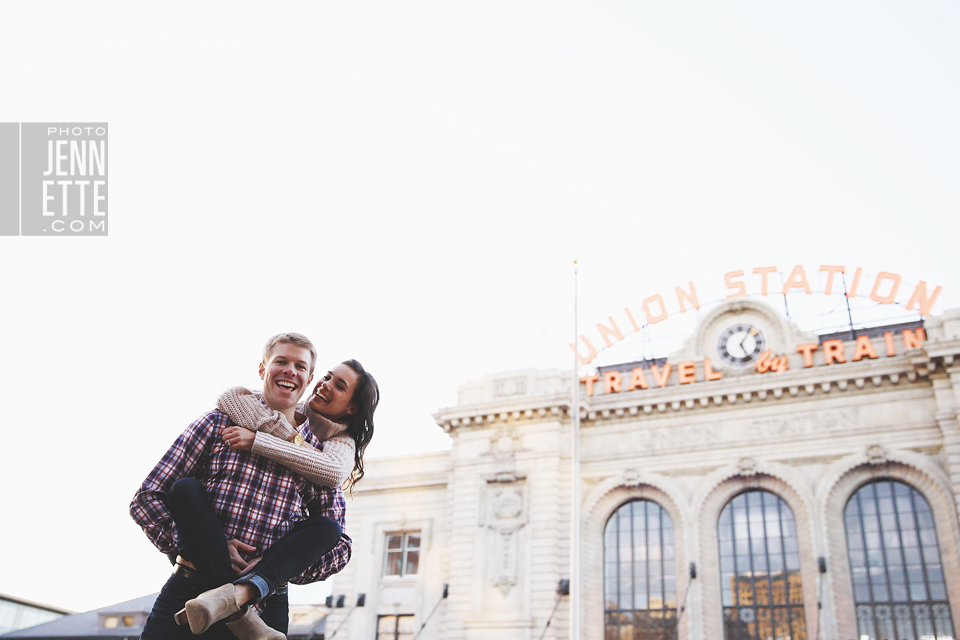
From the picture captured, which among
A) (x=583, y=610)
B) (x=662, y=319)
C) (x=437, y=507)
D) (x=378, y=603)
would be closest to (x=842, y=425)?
(x=662, y=319)

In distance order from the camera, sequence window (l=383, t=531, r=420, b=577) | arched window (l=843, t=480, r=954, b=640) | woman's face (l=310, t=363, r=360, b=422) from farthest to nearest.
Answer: window (l=383, t=531, r=420, b=577) < arched window (l=843, t=480, r=954, b=640) < woman's face (l=310, t=363, r=360, b=422)

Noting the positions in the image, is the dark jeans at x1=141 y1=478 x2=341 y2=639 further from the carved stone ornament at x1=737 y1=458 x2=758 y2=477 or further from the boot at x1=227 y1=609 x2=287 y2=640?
the carved stone ornament at x1=737 y1=458 x2=758 y2=477

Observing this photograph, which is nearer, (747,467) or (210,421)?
(210,421)

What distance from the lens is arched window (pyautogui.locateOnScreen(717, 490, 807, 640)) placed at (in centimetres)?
2819

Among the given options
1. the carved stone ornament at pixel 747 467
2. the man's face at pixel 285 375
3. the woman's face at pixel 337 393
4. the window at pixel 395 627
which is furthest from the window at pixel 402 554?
the man's face at pixel 285 375

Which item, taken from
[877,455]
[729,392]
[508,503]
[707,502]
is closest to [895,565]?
[877,455]

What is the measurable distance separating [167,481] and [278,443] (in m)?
0.68

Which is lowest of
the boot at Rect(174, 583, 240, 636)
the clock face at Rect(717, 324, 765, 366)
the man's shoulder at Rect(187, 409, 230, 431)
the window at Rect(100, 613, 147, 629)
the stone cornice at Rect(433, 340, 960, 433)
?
the window at Rect(100, 613, 147, 629)

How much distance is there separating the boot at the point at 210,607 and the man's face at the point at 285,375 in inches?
53.0

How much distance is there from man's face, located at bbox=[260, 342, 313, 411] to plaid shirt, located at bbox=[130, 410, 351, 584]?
0.34m

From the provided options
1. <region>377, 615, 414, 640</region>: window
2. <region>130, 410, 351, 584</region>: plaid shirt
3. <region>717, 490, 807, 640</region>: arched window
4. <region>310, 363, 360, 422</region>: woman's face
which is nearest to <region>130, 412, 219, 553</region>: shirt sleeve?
<region>130, 410, 351, 584</region>: plaid shirt

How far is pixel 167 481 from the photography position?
4637mm

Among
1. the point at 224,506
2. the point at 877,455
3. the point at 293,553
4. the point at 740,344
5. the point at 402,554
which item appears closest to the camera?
the point at 293,553

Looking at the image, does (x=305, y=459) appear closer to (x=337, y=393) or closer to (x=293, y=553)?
(x=293, y=553)
